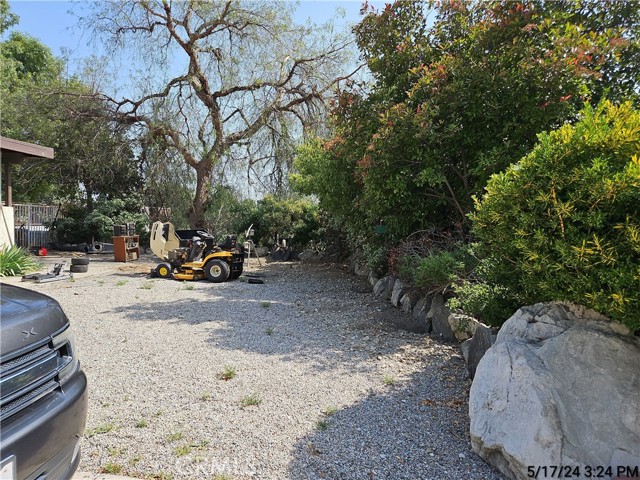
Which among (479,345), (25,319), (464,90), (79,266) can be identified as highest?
(464,90)

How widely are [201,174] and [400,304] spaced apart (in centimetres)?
1092

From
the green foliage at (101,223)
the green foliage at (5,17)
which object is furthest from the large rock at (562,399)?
the green foliage at (5,17)

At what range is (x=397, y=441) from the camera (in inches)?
97.0

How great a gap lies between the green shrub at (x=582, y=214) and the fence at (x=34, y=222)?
18.0 m

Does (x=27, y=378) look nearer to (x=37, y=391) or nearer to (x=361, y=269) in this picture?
(x=37, y=391)

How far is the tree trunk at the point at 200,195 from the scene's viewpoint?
14.7 meters

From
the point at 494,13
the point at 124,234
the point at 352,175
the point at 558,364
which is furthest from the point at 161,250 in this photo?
the point at 558,364

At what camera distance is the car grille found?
142cm

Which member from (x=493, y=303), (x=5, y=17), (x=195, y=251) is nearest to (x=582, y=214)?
(x=493, y=303)

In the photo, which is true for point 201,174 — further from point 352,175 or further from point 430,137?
point 430,137

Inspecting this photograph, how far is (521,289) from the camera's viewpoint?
3035 millimetres

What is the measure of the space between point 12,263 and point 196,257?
4144mm

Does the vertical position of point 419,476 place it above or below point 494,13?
below

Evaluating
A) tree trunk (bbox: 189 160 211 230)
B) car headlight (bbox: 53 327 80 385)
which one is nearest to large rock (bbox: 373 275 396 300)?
car headlight (bbox: 53 327 80 385)
